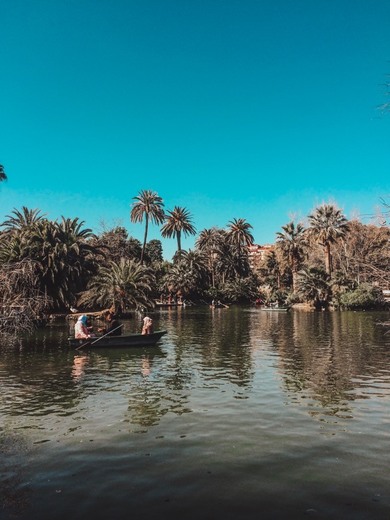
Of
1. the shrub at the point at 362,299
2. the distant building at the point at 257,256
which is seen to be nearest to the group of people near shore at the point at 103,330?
the shrub at the point at 362,299

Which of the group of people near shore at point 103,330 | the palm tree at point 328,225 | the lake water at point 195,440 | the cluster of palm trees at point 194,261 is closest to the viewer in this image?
the lake water at point 195,440

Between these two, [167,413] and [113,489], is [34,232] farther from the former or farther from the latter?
[113,489]

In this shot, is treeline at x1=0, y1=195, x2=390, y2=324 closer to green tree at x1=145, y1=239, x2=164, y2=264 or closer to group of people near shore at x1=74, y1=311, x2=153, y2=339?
group of people near shore at x1=74, y1=311, x2=153, y2=339

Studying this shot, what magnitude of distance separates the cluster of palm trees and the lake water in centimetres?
382

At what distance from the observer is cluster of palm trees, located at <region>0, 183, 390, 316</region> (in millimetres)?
46125

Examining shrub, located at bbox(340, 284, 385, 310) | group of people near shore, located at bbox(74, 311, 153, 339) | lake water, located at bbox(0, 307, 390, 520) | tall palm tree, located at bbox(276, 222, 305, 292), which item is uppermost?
tall palm tree, located at bbox(276, 222, 305, 292)

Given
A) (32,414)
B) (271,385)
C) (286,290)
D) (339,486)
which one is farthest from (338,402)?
(286,290)

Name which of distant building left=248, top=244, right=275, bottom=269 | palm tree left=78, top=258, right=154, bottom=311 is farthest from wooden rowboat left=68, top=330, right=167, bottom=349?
distant building left=248, top=244, right=275, bottom=269

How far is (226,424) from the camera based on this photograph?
11109 mm

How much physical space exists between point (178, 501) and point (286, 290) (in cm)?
7309

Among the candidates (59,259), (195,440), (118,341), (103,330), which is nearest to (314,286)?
(59,259)

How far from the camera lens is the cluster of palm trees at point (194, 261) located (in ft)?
151

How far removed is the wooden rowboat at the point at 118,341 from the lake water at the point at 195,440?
12.2 feet

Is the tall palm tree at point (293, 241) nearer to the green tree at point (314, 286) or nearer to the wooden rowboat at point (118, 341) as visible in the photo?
the green tree at point (314, 286)
